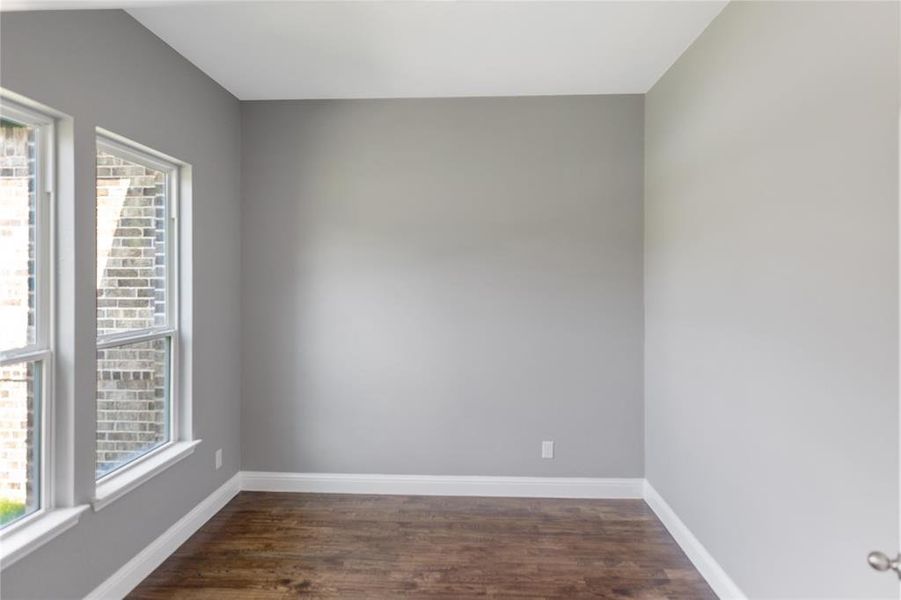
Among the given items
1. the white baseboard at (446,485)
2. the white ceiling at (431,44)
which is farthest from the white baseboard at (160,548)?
the white ceiling at (431,44)

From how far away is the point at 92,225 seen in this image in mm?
2039

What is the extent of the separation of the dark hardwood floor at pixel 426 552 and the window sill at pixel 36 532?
2.05ft

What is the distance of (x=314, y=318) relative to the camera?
3354 millimetres

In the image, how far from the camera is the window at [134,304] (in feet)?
7.36

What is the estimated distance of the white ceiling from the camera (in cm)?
223

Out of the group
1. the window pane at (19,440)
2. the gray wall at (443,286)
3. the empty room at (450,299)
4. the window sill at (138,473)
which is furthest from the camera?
the gray wall at (443,286)

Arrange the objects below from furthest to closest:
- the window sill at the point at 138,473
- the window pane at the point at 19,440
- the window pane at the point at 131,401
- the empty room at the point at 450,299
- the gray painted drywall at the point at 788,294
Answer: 1. the window pane at the point at 131,401
2. the window sill at the point at 138,473
3. the window pane at the point at 19,440
4. the empty room at the point at 450,299
5. the gray painted drywall at the point at 788,294

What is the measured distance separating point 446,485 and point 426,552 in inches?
28.0

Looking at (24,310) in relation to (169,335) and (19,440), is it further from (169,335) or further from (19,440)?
(169,335)

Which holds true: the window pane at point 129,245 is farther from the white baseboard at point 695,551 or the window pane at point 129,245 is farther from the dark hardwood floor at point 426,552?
the white baseboard at point 695,551

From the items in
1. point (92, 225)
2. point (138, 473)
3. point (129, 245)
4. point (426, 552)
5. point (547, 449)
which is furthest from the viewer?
point (547, 449)

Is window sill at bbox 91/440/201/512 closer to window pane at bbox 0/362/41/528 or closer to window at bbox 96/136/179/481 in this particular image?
window at bbox 96/136/179/481

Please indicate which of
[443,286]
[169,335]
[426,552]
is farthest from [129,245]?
[426,552]

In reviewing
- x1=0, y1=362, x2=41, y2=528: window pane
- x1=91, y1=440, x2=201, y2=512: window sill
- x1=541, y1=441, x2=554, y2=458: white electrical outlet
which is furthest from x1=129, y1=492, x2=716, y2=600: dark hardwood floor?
x1=0, y1=362, x2=41, y2=528: window pane
